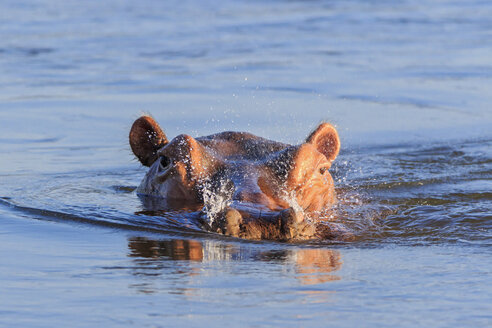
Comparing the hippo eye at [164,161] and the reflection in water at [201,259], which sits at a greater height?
the hippo eye at [164,161]

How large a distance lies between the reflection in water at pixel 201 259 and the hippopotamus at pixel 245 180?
139 millimetres

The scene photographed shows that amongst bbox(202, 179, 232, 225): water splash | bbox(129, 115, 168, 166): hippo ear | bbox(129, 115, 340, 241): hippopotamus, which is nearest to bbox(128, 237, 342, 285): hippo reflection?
bbox(129, 115, 340, 241): hippopotamus

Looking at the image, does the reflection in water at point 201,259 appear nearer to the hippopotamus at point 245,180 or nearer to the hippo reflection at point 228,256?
the hippo reflection at point 228,256

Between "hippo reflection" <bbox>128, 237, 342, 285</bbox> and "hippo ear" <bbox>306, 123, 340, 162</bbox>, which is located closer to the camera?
"hippo reflection" <bbox>128, 237, 342, 285</bbox>

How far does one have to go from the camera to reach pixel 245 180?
6441 millimetres

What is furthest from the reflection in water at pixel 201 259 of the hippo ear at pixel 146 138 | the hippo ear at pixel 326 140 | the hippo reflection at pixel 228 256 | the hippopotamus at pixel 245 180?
the hippo ear at pixel 326 140

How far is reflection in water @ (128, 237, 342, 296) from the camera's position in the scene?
502 cm

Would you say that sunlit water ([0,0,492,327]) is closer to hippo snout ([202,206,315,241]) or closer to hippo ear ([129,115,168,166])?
hippo snout ([202,206,315,241])

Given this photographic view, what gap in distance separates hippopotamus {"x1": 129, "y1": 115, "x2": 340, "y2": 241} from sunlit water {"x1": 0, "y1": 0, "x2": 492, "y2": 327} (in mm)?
146

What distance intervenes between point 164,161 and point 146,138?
78 centimetres

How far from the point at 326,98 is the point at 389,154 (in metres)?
2.74


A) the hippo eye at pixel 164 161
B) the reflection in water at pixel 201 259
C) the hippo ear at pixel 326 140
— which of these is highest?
the hippo ear at pixel 326 140

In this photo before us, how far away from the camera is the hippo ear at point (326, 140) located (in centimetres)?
778

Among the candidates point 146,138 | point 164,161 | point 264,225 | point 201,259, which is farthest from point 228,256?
point 146,138
